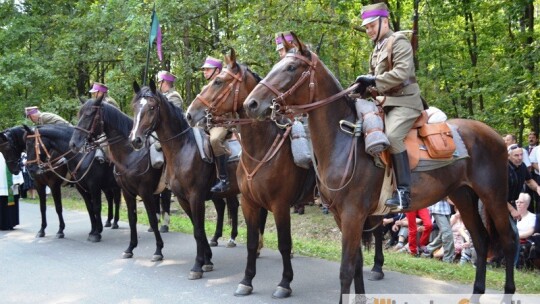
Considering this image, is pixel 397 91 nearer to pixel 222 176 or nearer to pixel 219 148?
pixel 219 148

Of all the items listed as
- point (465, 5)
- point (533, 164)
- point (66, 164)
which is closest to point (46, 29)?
point (66, 164)

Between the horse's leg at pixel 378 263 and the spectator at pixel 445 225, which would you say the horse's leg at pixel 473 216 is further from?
the spectator at pixel 445 225

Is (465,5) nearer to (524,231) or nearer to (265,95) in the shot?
(524,231)

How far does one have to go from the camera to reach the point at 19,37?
1001 inches

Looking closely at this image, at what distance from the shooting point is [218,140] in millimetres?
8125

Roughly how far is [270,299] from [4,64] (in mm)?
21989

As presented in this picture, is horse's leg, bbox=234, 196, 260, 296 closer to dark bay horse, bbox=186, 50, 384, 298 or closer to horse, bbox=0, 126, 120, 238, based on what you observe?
dark bay horse, bbox=186, 50, 384, 298

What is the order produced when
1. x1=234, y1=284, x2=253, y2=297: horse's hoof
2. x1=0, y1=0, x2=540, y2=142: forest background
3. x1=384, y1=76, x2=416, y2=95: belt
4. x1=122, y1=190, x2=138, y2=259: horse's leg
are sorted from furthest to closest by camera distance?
x1=0, y1=0, x2=540, y2=142: forest background, x1=122, y1=190, x2=138, y2=259: horse's leg, x1=234, y1=284, x2=253, y2=297: horse's hoof, x1=384, y1=76, x2=416, y2=95: belt

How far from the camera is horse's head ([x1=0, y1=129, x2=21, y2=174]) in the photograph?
1258 cm

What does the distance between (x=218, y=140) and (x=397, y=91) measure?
11.0ft

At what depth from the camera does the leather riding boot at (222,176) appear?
8195 millimetres

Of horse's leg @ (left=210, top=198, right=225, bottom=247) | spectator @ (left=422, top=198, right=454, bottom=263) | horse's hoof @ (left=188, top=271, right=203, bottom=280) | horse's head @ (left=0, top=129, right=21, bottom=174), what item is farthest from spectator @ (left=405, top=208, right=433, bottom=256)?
horse's head @ (left=0, top=129, right=21, bottom=174)

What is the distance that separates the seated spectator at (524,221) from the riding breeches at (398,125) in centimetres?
455

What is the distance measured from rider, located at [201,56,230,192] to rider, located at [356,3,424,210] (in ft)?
10.0
